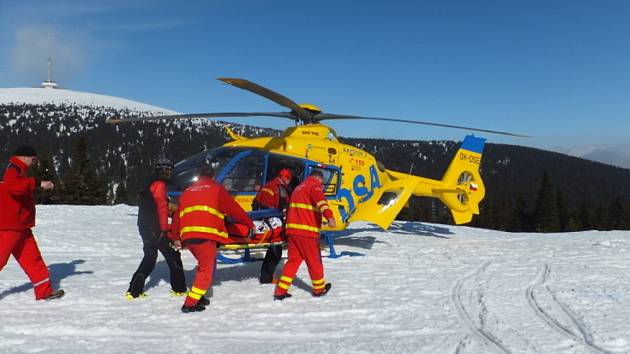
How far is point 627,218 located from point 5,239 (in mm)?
81416

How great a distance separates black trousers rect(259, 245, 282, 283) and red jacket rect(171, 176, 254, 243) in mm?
1383

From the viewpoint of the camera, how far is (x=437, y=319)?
4.89m

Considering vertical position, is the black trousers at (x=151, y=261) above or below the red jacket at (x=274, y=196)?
below

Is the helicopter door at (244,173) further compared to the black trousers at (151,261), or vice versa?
the helicopter door at (244,173)

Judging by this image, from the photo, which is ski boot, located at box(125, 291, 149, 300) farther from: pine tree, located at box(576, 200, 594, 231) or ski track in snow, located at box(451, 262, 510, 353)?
pine tree, located at box(576, 200, 594, 231)

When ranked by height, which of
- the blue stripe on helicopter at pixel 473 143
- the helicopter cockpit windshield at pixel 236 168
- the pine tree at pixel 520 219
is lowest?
the pine tree at pixel 520 219

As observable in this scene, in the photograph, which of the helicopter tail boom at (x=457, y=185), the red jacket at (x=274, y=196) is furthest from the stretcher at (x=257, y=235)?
the helicopter tail boom at (x=457, y=185)

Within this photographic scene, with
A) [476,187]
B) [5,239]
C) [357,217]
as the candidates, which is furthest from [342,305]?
[476,187]

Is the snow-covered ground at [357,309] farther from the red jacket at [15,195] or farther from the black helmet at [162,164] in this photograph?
the black helmet at [162,164]

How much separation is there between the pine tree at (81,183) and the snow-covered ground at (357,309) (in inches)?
1644

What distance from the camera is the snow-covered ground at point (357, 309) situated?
4121 millimetres

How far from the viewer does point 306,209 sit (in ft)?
19.5

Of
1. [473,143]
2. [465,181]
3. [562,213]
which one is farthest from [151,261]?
[562,213]

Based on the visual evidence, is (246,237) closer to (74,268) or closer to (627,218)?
(74,268)
